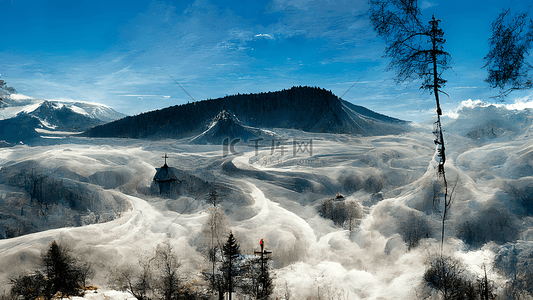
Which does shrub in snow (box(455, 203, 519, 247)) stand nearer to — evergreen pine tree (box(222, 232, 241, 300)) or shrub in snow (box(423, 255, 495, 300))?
shrub in snow (box(423, 255, 495, 300))

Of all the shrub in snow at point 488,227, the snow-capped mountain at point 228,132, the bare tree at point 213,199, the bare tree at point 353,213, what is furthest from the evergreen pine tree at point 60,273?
the snow-capped mountain at point 228,132

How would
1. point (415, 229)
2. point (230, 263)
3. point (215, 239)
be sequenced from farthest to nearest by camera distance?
1. point (215, 239)
2. point (230, 263)
3. point (415, 229)

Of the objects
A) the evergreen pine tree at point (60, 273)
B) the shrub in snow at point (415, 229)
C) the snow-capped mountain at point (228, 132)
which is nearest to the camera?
the shrub in snow at point (415, 229)

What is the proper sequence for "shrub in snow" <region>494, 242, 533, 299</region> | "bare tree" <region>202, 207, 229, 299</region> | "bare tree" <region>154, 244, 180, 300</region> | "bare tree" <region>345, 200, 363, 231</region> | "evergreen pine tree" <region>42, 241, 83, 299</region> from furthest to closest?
"bare tree" <region>345, 200, 363, 231</region>, "bare tree" <region>202, 207, 229, 299</region>, "bare tree" <region>154, 244, 180, 300</region>, "evergreen pine tree" <region>42, 241, 83, 299</region>, "shrub in snow" <region>494, 242, 533, 299</region>

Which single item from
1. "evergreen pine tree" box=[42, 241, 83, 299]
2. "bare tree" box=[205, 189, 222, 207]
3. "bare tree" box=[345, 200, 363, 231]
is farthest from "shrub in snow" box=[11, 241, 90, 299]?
"bare tree" box=[345, 200, 363, 231]

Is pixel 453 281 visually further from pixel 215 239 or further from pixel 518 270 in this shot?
pixel 215 239

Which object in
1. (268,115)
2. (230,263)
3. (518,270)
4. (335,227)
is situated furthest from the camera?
(268,115)

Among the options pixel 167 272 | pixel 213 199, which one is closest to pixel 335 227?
pixel 167 272

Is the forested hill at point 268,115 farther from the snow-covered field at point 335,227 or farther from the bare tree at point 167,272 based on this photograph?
the bare tree at point 167,272
